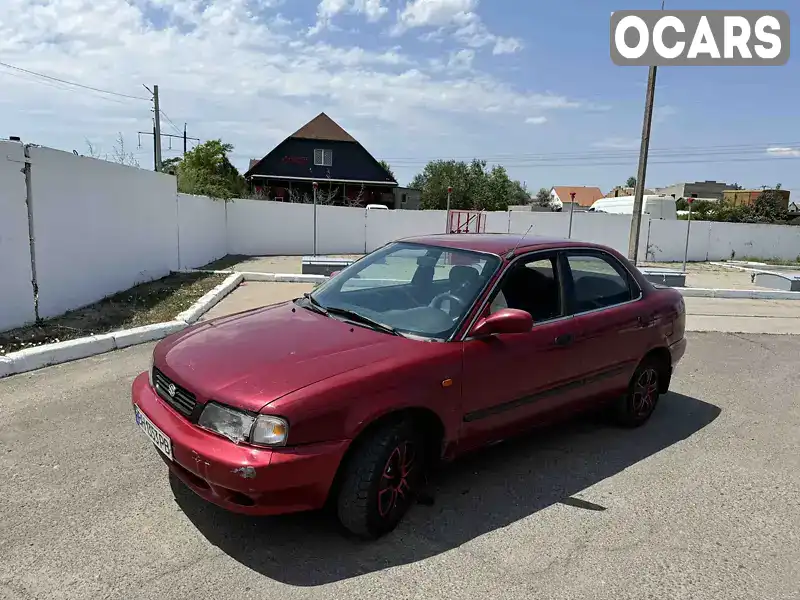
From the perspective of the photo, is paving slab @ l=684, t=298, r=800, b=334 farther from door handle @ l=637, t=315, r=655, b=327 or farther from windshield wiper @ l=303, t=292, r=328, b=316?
windshield wiper @ l=303, t=292, r=328, b=316

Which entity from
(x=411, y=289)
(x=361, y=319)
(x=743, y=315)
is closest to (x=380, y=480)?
(x=361, y=319)

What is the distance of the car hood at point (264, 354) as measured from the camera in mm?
2697

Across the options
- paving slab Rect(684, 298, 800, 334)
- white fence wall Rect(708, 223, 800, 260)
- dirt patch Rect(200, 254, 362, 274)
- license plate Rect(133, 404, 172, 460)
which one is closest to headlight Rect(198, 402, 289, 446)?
license plate Rect(133, 404, 172, 460)

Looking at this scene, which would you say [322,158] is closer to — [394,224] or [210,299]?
[394,224]

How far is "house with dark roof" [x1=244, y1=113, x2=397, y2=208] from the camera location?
137ft

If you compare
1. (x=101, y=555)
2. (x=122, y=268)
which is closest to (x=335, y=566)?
(x=101, y=555)

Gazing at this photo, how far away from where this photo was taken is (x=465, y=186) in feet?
180

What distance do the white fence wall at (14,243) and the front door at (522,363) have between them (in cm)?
588

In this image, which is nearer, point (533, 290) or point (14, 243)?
point (533, 290)

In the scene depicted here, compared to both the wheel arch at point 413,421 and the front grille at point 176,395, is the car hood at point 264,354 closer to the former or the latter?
the front grille at point 176,395

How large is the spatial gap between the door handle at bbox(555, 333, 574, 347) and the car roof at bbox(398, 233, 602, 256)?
658 millimetres

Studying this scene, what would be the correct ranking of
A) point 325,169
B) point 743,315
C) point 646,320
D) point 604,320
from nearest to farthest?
1. point 604,320
2. point 646,320
3. point 743,315
4. point 325,169

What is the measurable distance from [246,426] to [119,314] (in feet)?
20.4

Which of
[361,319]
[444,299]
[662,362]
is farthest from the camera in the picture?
[662,362]
